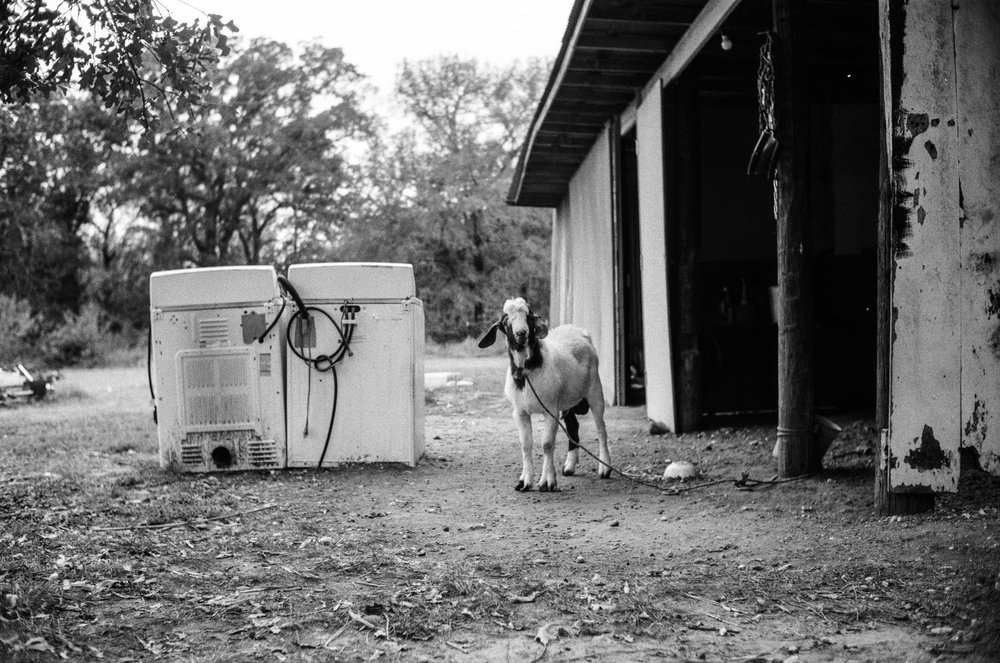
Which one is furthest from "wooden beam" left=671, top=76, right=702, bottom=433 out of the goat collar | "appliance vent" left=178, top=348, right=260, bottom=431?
"appliance vent" left=178, top=348, right=260, bottom=431

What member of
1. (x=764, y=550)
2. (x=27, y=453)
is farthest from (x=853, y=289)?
(x=27, y=453)

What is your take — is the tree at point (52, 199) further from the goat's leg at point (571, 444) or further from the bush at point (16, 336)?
the goat's leg at point (571, 444)

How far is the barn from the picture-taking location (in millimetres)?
5207

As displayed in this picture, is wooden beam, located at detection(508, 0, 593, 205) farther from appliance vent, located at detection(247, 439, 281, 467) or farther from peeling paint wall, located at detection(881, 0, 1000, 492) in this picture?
appliance vent, located at detection(247, 439, 281, 467)

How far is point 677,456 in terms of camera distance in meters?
8.43

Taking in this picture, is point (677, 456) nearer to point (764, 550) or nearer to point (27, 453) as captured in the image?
point (764, 550)

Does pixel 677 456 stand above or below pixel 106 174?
below

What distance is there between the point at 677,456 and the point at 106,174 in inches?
1089

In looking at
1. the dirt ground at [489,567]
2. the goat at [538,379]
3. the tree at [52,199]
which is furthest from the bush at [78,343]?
the goat at [538,379]

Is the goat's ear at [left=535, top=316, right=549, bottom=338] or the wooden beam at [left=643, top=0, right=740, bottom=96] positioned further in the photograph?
the wooden beam at [left=643, top=0, right=740, bottom=96]

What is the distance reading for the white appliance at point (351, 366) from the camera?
8.12 meters

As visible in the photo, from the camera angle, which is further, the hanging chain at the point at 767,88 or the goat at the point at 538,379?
the goat at the point at 538,379

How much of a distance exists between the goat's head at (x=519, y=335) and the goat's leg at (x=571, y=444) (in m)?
0.91

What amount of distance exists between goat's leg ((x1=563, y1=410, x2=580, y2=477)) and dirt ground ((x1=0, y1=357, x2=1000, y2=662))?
13 cm
